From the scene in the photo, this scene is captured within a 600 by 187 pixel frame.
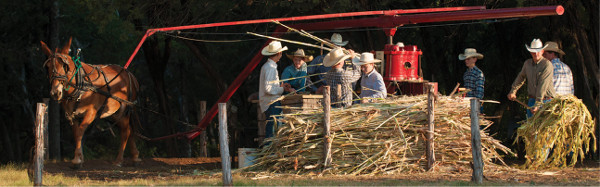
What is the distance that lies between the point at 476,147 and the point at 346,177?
6.04 ft

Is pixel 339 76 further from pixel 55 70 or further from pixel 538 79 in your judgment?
pixel 55 70

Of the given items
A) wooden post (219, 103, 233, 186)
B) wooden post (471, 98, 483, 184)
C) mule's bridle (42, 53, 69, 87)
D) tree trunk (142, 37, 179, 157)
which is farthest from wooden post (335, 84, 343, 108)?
tree trunk (142, 37, 179, 157)

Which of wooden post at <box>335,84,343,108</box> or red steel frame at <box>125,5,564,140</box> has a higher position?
red steel frame at <box>125,5,564,140</box>

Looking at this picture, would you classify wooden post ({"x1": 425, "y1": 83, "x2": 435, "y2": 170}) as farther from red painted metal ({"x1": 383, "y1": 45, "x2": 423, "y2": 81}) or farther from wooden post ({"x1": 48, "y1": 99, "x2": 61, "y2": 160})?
wooden post ({"x1": 48, "y1": 99, "x2": 61, "y2": 160})

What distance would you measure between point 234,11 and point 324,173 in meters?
9.11

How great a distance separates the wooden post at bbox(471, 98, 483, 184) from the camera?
9.91 metres

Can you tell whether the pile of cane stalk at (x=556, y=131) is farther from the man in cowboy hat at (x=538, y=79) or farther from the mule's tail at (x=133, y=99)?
the mule's tail at (x=133, y=99)

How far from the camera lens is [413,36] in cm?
2219

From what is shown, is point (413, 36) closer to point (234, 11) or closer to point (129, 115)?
point (234, 11)

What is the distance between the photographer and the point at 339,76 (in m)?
12.3

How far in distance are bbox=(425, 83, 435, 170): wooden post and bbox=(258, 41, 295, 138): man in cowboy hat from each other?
2337 mm

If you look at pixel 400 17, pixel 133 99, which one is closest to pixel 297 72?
pixel 400 17

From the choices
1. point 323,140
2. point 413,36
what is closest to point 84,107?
point 323,140

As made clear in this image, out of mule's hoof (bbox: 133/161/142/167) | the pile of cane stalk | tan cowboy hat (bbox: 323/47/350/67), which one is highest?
tan cowboy hat (bbox: 323/47/350/67)
